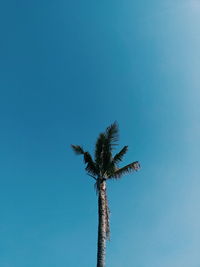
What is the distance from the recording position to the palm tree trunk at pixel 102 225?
1416cm

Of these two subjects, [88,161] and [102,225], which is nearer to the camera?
[102,225]

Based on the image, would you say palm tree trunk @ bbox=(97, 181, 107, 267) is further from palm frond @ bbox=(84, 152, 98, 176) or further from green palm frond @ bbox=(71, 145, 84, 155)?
green palm frond @ bbox=(71, 145, 84, 155)

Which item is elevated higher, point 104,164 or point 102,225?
point 104,164

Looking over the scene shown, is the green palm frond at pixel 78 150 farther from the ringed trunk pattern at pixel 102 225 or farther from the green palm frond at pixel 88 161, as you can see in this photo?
the ringed trunk pattern at pixel 102 225

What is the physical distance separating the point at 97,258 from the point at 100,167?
5.14 meters

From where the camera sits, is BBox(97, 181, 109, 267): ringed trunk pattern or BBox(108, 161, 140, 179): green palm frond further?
BBox(108, 161, 140, 179): green palm frond

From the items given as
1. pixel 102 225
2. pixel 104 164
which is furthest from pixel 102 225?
pixel 104 164

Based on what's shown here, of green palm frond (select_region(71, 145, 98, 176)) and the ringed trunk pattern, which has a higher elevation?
green palm frond (select_region(71, 145, 98, 176))

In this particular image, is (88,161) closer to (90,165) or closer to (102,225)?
(90,165)

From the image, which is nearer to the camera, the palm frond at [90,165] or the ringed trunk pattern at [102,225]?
the ringed trunk pattern at [102,225]

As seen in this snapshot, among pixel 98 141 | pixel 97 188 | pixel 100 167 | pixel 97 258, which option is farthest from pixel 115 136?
pixel 97 258

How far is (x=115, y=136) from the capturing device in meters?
18.8

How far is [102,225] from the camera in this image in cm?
1507

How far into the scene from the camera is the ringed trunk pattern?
14.2 meters
